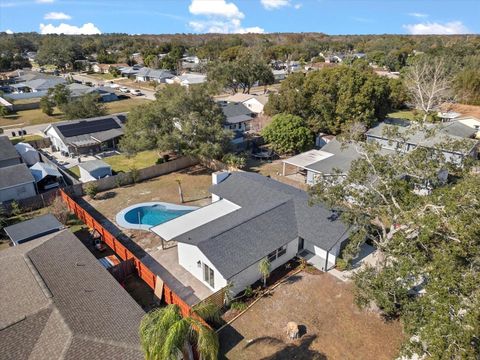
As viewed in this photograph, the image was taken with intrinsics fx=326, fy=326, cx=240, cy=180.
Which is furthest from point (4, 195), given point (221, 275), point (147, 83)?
point (147, 83)

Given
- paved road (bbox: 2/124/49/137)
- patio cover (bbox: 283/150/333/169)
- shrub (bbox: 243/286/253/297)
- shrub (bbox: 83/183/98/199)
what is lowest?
shrub (bbox: 243/286/253/297)

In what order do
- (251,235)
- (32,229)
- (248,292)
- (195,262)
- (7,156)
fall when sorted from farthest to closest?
(7,156)
(32,229)
(251,235)
(195,262)
(248,292)

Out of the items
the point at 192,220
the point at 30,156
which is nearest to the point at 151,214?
the point at 192,220

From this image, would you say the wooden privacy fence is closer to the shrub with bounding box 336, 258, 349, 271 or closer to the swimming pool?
the swimming pool

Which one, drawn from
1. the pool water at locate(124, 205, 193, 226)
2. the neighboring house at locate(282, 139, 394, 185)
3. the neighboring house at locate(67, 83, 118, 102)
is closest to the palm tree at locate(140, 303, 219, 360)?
the pool water at locate(124, 205, 193, 226)

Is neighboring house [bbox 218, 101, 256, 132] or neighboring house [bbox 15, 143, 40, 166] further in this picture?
neighboring house [bbox 218, 101, 256, 132]

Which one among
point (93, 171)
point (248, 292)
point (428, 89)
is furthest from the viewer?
point (428, 89)

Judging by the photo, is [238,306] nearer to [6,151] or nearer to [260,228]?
[260,228]
